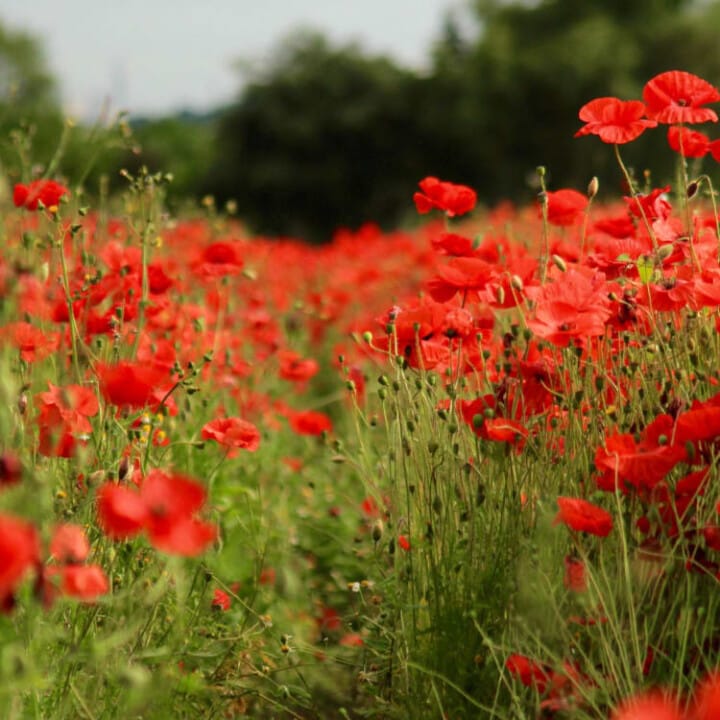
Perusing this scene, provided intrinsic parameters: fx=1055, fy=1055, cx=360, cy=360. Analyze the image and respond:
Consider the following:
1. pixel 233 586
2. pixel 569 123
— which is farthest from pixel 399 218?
pixel 233 586

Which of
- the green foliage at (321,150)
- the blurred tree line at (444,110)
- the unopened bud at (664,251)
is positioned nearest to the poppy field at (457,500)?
the unopened bud at (664,251)

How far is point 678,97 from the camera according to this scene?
2225mm

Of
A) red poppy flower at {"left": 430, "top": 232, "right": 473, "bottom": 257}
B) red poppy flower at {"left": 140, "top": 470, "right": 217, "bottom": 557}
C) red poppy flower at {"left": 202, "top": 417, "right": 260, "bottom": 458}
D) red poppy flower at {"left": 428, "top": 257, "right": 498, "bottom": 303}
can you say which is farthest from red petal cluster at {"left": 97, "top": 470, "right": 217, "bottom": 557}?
red poppy flower at {"left": 430, "top": 232, "right": 473, "bottom": 257}

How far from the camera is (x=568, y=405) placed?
203 centimetres

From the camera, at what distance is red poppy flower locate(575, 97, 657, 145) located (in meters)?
2.19

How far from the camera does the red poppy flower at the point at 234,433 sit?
2088 millimetres

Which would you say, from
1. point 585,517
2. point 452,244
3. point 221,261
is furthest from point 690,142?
point 221,261

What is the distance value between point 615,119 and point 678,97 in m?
0.14

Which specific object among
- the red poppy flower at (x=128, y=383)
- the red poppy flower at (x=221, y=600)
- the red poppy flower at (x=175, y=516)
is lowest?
the red poppy flower at (x=221, y=600)

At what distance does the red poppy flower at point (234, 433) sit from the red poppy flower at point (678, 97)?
1061 mm

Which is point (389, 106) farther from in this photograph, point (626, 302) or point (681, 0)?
point (626, 302)

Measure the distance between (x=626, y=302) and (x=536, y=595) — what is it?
61 centimetres

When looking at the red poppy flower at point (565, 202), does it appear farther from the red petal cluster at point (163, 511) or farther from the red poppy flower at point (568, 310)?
the red petal cluster at point (163, 511)

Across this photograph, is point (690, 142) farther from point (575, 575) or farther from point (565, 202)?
point (575, 575)
